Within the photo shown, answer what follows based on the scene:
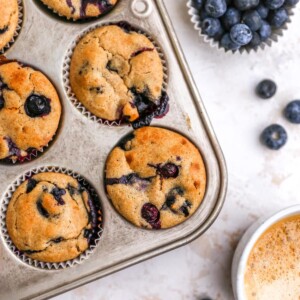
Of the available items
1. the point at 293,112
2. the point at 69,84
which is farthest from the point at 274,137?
the point at 69,84

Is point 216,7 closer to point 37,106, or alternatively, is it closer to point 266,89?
point 266,89

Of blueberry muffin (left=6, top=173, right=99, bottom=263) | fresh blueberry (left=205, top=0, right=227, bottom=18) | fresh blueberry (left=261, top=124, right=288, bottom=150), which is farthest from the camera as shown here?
fresh blueberry (left=261, top=124, right=288, bottom=150)

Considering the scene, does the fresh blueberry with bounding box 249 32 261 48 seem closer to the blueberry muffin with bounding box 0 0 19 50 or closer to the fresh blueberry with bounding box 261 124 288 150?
the fresh blueberry with bounding box 261 124 288 150

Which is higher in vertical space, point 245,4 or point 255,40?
point 245,4

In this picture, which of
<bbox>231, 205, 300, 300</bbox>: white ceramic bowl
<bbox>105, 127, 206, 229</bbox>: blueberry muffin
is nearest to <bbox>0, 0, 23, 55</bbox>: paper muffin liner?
<bbox>105, 127, 206, 229</bbox>: blueberry muffin

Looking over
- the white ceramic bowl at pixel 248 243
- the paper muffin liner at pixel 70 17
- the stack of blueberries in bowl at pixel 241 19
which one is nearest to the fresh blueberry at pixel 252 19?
the stack of blueberries in bowl at pixel 241 19

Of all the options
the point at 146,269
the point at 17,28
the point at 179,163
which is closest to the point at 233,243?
the point at 146,269

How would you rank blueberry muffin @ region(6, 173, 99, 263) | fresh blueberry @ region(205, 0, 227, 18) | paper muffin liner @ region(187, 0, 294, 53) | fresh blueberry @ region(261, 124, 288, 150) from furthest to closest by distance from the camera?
fresh blueberry @ region(261, 124, 288, 150) → paper muffin liner @ region(187, 0, 294, 53) → fresh blueberry @ region(205, 0, 227, 18) → blueberry muffin @ region(6, 173, 99, 263)
